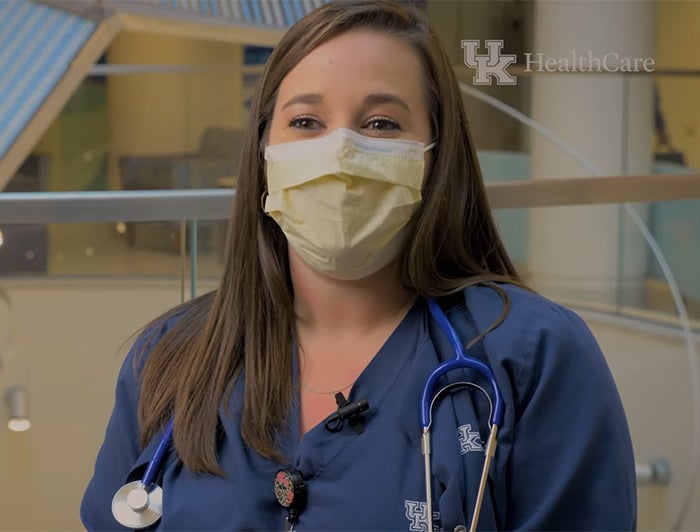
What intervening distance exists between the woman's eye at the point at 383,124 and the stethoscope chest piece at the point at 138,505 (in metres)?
0.52

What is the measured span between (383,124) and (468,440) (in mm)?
408

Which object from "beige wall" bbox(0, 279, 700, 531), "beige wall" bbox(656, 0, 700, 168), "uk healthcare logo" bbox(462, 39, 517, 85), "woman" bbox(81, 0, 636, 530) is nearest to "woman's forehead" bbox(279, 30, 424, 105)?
"woman" bbox(81, 0, 636, 530)

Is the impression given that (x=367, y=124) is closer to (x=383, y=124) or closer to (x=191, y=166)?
(x=383, y=124)

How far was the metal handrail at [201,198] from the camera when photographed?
173 centimetres

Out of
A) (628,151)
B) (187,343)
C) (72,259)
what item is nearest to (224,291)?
(187,343)

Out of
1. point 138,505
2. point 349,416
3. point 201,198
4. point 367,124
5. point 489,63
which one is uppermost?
point 489,63

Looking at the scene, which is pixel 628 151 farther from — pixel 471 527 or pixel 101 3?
pixel 471 527

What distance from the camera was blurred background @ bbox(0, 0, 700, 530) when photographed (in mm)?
1988

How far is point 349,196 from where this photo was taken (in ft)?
3.70

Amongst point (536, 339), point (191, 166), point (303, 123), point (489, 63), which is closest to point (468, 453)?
point (536, 339)

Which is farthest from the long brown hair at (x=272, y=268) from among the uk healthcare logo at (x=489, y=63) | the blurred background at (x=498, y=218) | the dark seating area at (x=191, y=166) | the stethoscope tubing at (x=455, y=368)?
the dark seating area at (x=191, y=166)

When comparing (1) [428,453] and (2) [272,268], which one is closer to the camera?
(1) [428,453]

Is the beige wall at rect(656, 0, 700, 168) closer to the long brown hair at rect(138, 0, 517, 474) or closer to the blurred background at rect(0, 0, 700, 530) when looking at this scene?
the blurred background at rect(0, 0, 700, 530)

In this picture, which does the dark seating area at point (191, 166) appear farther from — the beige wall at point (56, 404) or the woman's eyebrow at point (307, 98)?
the woman's eyebrow at point (307, 98)
